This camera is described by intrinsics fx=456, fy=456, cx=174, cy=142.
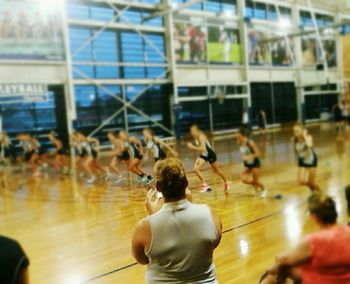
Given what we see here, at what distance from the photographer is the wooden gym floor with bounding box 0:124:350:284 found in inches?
177

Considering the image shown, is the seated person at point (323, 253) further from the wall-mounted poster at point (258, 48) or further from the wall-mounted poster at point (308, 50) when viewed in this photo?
the wall-mounted poster at point (308, 50)

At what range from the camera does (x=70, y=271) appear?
4.97 meters

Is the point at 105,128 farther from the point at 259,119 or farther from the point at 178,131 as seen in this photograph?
the point at 259,119

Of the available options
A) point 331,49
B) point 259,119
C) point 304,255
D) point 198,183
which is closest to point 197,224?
point 304,255

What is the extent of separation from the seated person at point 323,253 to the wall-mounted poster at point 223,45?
22.1 metres

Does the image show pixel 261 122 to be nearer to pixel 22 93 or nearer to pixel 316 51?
pixel 316 51

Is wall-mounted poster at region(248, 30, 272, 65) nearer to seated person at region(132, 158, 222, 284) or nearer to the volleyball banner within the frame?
the volleyball banner

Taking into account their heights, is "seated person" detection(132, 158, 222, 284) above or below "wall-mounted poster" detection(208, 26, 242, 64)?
below

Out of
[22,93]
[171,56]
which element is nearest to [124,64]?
[171,56]

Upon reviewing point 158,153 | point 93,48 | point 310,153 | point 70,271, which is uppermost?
point 93,48

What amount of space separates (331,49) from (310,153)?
24346 mm

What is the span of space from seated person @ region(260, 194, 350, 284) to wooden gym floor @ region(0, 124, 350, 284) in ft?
3.97

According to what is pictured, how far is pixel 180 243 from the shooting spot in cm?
234

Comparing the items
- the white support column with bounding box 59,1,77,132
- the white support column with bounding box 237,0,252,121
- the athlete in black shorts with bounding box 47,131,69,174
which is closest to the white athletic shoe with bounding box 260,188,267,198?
the athlete in black shorts with bounding box 47,131,69,174
